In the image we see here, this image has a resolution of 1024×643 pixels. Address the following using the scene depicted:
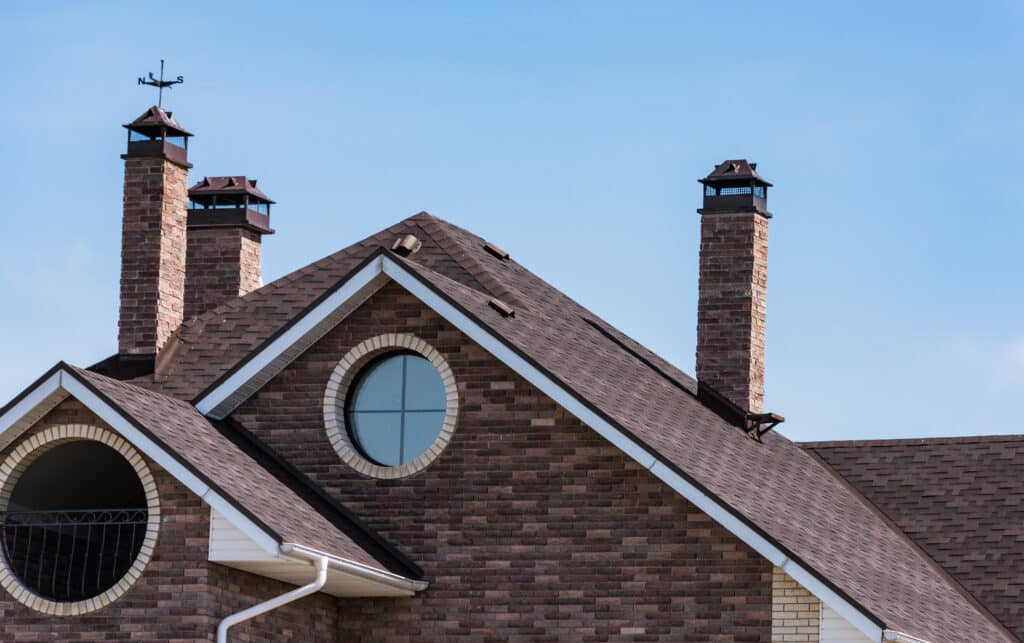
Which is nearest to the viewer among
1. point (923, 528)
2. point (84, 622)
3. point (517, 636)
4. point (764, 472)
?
point (84, 622)

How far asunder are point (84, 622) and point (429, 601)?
11.4ft

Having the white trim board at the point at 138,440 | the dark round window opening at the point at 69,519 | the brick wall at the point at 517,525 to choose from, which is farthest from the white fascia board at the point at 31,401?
the brick wall at the point at 517,525

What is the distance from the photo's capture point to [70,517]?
19.9m

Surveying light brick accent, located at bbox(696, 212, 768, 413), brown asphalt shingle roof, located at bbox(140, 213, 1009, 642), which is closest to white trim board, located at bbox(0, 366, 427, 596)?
brown asphalt shingle roof, located at bbox(140, 213, 1009, 642)

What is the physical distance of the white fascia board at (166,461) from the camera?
1772 centimetres

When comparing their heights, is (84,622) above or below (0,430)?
below

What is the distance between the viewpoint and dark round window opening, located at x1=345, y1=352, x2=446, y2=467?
20734 millimetres

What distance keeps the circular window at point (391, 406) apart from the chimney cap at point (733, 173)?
237 inches

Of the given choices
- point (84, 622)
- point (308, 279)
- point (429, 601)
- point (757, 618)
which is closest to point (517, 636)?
point (429, 601)

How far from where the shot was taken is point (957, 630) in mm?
20984

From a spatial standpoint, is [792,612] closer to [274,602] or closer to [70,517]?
[274,602]

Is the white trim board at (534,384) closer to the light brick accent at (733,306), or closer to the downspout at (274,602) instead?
the downspout at (274,602)

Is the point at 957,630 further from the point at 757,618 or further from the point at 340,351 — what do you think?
the point at 340,351

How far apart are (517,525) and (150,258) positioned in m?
5.18
